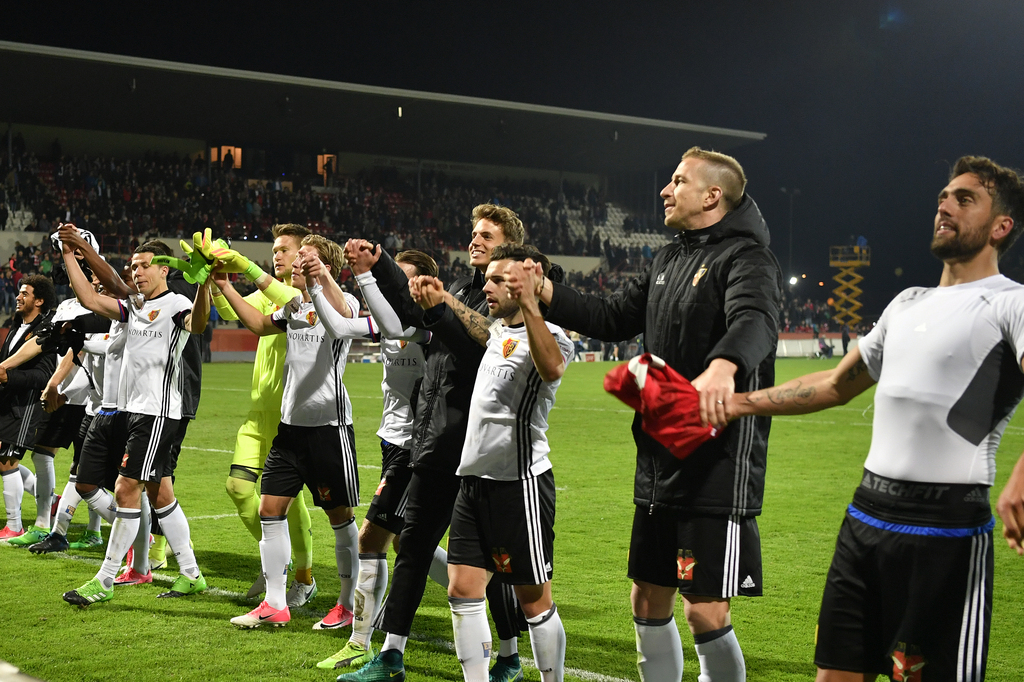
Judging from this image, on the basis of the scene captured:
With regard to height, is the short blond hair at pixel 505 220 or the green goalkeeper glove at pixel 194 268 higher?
the short blond hair at pixel 505 220

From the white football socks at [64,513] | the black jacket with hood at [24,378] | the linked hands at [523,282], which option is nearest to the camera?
the linked hands at [523,282]

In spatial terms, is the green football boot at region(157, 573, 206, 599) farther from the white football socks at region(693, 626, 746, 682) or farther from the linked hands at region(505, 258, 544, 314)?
the white football socks at region(693, 626, 746, 682)

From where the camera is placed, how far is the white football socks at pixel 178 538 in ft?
20.7

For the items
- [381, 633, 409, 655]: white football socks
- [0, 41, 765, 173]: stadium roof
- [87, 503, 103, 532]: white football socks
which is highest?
[0, 41, 765, 173]: stadium roof

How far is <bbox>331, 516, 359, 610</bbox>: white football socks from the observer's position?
5.69 m

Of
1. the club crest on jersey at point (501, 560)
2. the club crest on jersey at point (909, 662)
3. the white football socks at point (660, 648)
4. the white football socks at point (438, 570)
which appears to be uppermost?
the club crest on jersey at point (909, 662)

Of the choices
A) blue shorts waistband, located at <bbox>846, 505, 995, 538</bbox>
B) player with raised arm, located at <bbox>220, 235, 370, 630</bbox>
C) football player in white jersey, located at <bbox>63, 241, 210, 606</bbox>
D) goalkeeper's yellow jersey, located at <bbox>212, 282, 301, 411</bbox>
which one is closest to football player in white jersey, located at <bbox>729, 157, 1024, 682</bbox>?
blue shorts waistband, located at <bbox>846, 505, 995, 538</bbox>

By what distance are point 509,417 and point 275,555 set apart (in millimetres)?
2199

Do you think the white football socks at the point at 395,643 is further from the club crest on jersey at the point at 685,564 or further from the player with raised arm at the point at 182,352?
the player with raised arm at the point at 182,352

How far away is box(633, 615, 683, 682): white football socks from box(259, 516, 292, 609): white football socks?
103 inches

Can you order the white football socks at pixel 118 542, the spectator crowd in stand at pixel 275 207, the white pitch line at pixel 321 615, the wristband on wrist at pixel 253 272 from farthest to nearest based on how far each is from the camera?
the spectator crowd in stand at pixel 275 207 → the white football socks at pixel 118 542 → the wristband on wrist at pixel 253 272 → the white pitch line at pixel 321 615

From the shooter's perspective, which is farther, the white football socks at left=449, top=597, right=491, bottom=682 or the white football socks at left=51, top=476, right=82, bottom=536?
the white football socks at left=51, top=476, right=82, bottom=536

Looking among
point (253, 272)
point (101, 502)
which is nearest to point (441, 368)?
point (253, 272)

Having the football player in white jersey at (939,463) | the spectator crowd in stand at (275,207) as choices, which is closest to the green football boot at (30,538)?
the football player in white jersey at (939,463)
